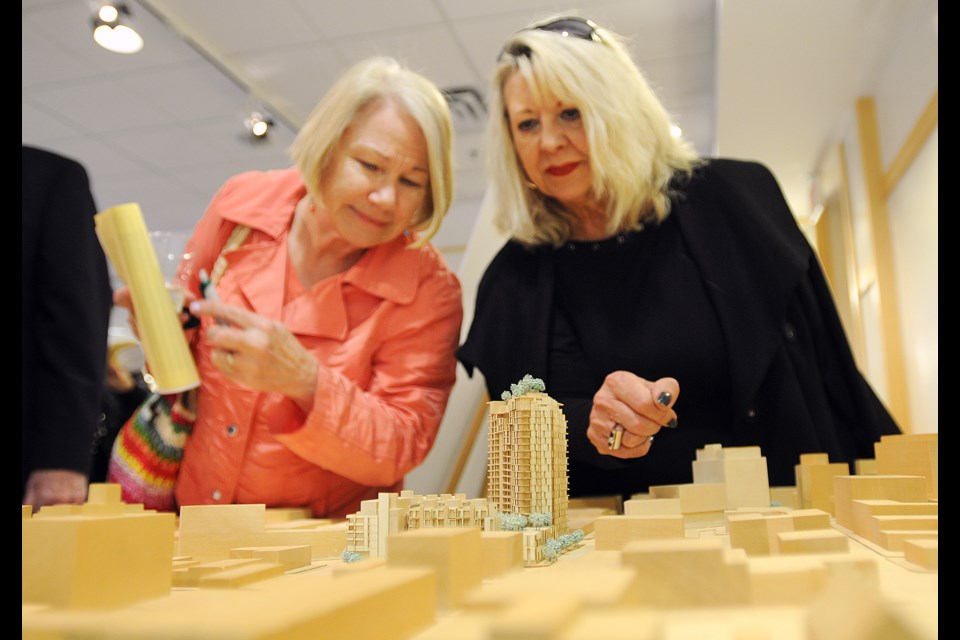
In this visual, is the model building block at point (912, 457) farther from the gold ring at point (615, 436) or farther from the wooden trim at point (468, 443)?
the wooden trim at point (468, 443)

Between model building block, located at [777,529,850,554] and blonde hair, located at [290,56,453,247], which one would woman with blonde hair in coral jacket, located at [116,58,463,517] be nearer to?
blonde hair, located at [290,56,453,247]

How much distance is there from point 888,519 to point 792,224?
69 cm

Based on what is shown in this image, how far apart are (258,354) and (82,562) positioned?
0.57 m

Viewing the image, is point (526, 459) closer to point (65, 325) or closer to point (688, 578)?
point (688, 578)

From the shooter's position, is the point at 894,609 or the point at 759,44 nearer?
the point at 894,609

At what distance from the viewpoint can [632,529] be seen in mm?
396

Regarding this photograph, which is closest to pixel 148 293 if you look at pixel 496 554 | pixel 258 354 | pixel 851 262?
pixel 258 354

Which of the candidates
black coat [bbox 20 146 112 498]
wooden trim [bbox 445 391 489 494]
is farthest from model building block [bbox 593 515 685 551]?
wooden trim [bbox 445 391 489 494]

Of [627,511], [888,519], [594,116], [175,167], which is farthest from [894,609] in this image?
[175,167]

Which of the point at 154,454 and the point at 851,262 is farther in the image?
the point at 851,262

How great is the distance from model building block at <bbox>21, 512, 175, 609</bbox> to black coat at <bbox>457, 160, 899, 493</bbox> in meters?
0.51

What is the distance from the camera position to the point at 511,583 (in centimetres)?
26

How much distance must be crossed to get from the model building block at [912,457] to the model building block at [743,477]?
95 millimetres
